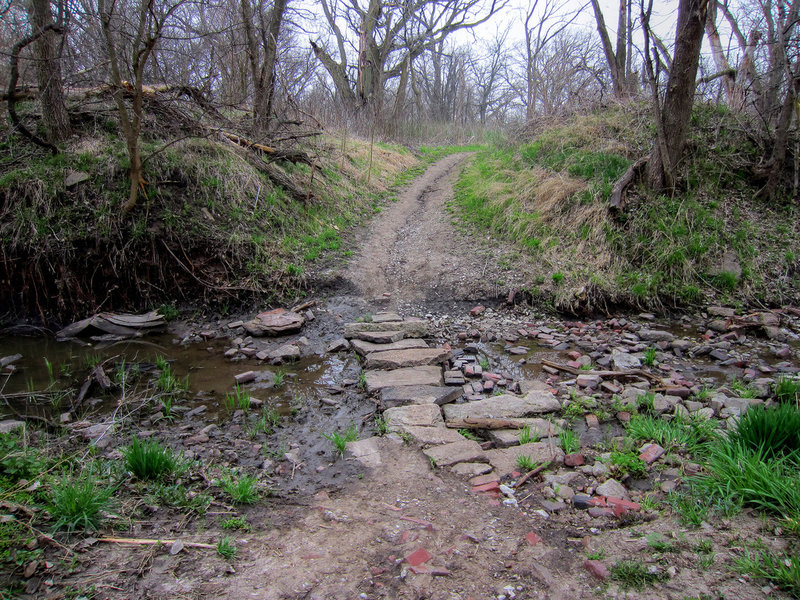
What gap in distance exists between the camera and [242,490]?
2783 mm

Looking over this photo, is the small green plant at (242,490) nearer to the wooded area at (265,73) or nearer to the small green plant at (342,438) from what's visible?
the small green plant at (342,438)

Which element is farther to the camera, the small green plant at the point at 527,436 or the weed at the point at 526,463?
the small green plant at the point at 527,436

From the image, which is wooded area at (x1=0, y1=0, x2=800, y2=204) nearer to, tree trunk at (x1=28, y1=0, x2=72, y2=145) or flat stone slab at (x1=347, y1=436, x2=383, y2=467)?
tree trunk at (x1=28, y1=0, x2=72, y2=145)

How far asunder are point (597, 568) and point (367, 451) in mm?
1723

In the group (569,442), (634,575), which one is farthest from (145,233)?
(634,575)

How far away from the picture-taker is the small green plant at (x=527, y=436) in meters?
3.49

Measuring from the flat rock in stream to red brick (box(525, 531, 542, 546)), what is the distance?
13.4 feet

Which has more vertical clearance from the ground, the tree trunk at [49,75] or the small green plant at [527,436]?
the tree trunk at [49,75]

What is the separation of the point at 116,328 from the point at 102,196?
2.03m

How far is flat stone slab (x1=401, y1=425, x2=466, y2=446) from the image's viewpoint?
354 centimetres

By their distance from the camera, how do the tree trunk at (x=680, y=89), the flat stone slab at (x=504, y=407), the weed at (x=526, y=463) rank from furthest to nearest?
the tree trunk at (x=680, y=89), the flat stone slab at (x=504, y=407), the weed at (x=526, y=463)

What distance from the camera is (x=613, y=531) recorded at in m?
2.51

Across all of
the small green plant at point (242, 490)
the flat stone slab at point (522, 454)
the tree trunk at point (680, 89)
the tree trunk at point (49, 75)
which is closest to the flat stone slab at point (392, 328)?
the flat stone slab at point (522, 454)

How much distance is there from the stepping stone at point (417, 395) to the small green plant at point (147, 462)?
183 centimetres
